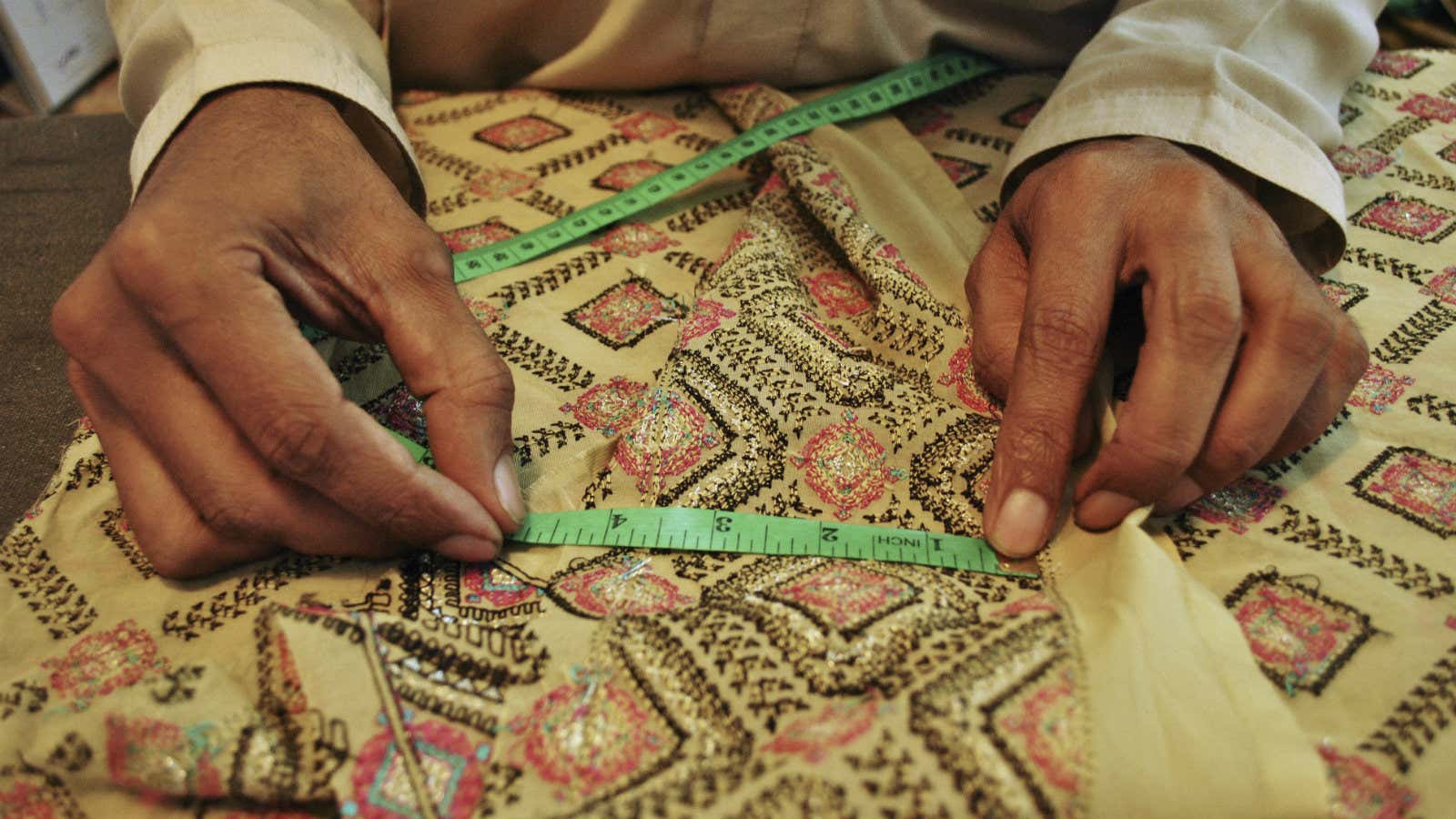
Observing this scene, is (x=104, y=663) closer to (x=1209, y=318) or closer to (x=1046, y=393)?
(x=1046, y=393)

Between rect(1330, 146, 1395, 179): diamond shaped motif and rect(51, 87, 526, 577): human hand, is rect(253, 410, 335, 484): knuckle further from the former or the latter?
rect(1330, 146, 1395, 179): diamond shaped motif

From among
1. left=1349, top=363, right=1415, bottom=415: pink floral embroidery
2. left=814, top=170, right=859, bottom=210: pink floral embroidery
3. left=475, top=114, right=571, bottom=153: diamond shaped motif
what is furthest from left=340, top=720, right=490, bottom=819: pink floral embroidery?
left=475, top=114, right=571, bottom=153: diamond shaped motif

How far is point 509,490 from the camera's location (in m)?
1.11

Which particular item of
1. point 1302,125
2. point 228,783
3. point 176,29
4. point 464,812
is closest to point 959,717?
point 464,812

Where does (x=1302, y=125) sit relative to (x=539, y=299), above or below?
above

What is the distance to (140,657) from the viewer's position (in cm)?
102

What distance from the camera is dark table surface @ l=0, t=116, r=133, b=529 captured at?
1.38 metres

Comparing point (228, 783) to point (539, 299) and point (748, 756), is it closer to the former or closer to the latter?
point (748, 756)

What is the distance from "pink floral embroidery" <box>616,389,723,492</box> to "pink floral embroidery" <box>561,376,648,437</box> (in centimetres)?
5

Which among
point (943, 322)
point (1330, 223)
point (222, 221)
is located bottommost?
point (943, 322)

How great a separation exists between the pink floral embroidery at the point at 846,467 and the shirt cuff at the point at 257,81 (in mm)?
799

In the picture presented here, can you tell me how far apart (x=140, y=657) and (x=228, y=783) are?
27 cm

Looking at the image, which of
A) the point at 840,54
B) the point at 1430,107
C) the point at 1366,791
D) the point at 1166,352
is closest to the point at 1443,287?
the point at 1430,107

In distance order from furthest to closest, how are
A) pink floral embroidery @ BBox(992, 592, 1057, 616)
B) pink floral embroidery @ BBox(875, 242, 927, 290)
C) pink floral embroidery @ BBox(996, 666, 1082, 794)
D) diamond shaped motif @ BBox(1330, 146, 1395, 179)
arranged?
diamond shaped motif @ BBox(1330, 146, 1395, 179), pink floral embroidery @ BBox(875, 242, 927, 290), pink floral embroidery @ BBox(992, 592, 1057, 616), pink floral embroidery @ BBox(996, 666, 1082, 794)
